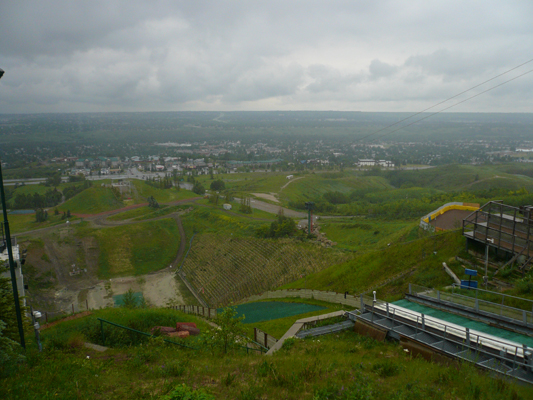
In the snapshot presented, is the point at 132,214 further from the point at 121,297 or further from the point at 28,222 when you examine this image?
the point at 121,297

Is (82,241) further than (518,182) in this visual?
No

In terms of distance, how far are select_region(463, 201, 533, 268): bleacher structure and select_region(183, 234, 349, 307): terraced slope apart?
56.7 feet

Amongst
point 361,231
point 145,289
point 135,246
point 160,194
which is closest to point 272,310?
point 145,289

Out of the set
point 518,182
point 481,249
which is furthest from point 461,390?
point 518,182

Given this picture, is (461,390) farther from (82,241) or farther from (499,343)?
(82,241)

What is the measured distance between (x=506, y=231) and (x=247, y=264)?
104ft

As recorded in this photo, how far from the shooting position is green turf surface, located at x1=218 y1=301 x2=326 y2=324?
20.6m

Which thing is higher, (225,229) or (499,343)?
(499,343)

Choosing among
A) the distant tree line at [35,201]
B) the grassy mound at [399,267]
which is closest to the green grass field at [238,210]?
the distant tree line at [35,201]

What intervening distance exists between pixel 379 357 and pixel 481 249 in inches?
350

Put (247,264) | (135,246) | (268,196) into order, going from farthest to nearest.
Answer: (268,196) < (135,246) < (247,264)

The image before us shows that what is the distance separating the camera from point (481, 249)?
15.0m

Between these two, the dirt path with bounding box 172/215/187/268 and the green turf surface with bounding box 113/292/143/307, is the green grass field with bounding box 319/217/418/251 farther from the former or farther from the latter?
the green turf surface with bounding box 113/292/143/307

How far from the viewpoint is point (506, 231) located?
13875mm
